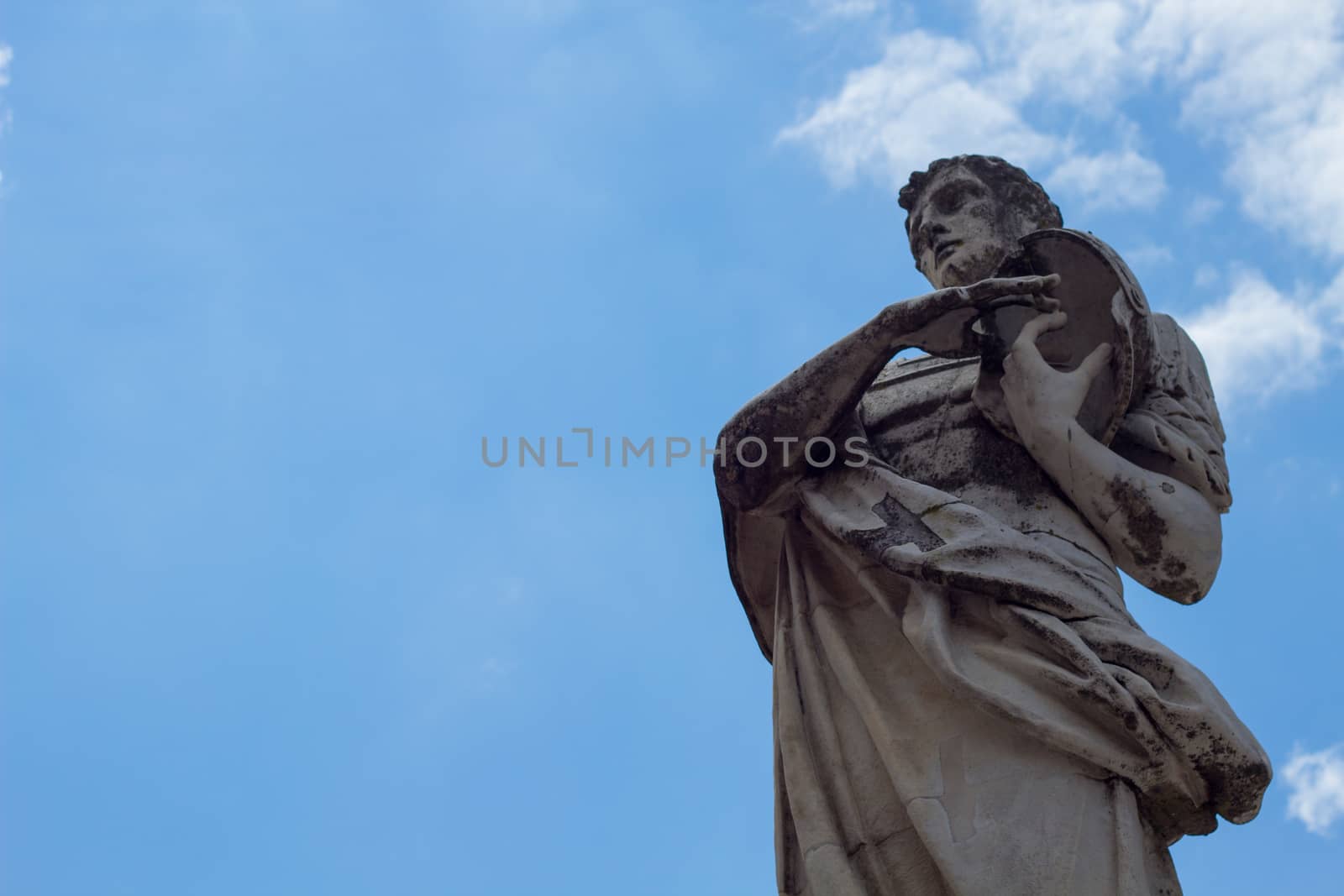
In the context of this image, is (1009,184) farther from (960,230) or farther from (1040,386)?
(1040,386)

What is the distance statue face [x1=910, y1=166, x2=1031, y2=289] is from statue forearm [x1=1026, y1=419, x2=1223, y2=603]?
106 cm

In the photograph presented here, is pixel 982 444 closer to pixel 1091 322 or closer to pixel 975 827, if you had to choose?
pixel 1091 322

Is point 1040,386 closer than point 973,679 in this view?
No

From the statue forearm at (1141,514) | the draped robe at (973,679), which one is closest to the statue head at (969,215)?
the draped robe at (973,679)

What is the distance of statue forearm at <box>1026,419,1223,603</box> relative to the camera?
614 cm

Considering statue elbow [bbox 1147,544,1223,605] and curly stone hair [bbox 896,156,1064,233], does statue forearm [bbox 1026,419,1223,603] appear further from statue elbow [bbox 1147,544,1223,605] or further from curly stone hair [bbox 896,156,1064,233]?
curly stone hair [bbox 896,156,1064,233]

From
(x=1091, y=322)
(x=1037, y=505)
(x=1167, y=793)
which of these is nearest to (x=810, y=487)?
(x=1037, y=505)

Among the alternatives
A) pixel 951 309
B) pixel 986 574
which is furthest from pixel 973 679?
pixel 951 309

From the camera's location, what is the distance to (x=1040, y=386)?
6344 millimetres

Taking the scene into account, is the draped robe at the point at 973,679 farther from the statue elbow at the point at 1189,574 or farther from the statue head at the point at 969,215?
the statue head at the point at 969,215

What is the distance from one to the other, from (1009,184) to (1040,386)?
1.28 m

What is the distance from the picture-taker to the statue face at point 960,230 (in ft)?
23.3

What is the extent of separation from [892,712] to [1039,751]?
55 centimetres

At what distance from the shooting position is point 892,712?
19.1ft
